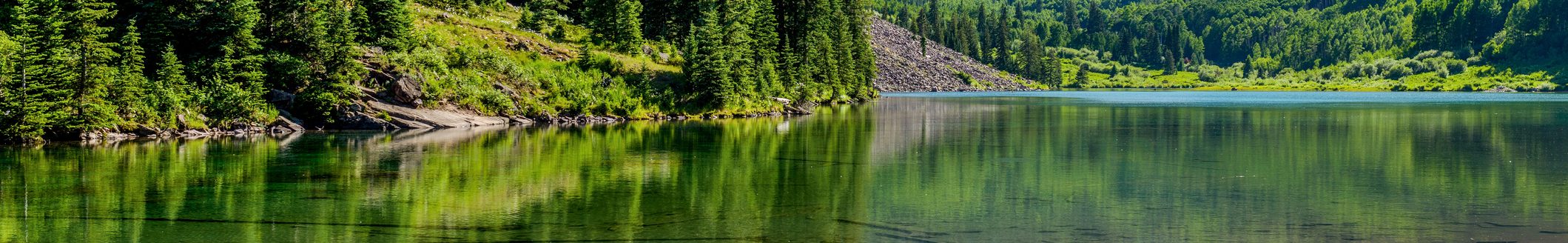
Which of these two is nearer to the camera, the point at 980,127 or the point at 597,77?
the point at 980,127

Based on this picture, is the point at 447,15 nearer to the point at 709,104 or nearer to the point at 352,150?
the point at 709,104

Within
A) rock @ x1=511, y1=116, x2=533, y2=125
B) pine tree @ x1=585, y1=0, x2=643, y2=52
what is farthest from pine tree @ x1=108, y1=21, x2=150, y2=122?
pine tree @ x1=585, y1=0, x2=643, y2=52

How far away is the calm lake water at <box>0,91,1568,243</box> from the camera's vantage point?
→ 64.7 ft

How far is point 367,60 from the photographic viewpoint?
2343 inches

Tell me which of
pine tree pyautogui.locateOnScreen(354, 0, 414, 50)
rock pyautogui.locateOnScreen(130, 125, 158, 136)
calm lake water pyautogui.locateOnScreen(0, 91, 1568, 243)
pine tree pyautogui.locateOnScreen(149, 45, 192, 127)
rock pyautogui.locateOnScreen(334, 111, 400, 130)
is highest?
pine tree pyautogui.locateOnScreen(354, 0, 414, 50)

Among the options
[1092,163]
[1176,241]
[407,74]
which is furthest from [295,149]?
[1176,241]

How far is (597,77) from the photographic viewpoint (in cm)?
6919

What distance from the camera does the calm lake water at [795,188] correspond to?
64.7ft

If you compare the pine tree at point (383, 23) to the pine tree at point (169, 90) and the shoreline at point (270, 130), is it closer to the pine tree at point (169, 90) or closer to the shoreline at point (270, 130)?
the shoreline at point (270, 130)

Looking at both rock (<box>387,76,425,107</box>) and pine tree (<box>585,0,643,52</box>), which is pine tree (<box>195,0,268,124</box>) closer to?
rock (<box>387,76,425,107</box>)

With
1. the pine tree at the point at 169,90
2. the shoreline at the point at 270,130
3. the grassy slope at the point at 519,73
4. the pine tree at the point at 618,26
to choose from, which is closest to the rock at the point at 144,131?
the shoreline at the point at 270,130

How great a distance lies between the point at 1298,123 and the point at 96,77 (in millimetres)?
59416

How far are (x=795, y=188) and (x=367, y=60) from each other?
39531mm

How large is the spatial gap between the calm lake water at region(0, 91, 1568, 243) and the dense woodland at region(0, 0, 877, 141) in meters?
4.83
